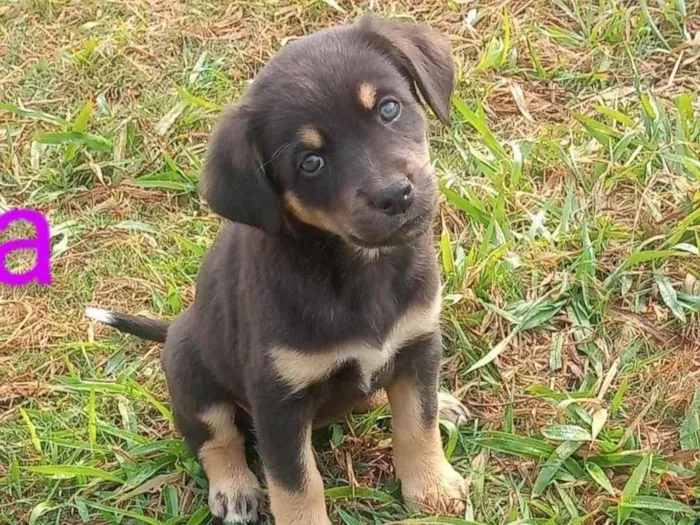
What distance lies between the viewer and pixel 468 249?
4.92m

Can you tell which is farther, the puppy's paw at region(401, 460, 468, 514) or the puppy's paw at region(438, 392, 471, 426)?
the puppy's paw at region(438, 392, 471, 426)

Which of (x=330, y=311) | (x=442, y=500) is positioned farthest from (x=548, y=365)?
(x=330, y=311)

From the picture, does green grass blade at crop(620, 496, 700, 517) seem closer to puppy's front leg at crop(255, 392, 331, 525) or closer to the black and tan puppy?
Answer: the black and tan puppy

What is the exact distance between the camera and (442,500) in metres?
3.92

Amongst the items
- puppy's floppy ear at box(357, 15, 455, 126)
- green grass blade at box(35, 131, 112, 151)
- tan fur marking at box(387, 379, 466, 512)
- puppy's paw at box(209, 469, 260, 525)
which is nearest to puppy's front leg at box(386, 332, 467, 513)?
tan fur marking at box(387, 379, 466, 512)

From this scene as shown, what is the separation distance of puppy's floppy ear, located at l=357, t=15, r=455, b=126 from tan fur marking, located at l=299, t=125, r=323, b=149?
442mm

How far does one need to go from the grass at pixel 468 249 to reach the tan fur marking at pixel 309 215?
4.09 ft

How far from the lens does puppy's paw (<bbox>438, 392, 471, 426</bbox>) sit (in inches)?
167

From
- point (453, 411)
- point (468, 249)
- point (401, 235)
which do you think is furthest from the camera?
point (468, 249)

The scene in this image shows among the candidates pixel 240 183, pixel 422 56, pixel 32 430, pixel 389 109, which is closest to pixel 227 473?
pixel 32 430

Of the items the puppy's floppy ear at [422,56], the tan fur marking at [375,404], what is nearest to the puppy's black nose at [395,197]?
the puppy's floppy ear at [422,56]

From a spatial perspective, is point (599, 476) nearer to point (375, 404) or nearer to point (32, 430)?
point (375, 404)

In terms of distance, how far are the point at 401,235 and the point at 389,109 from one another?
38cm

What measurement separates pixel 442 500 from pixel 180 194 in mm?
2404
